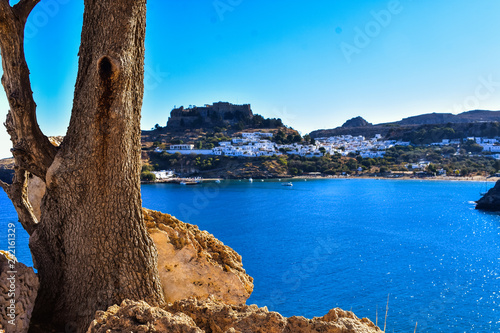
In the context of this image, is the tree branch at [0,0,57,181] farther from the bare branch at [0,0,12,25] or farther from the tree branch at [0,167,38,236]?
the tree branch at [0,167,38,236]

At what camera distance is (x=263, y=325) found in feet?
6.71

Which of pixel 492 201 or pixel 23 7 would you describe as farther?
pixel 492 201

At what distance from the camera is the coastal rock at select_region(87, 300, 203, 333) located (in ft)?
6.42

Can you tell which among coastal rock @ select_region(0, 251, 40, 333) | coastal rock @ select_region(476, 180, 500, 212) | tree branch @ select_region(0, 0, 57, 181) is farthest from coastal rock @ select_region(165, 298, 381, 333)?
coastal rock @ select_region(476, 180, 500, 212)

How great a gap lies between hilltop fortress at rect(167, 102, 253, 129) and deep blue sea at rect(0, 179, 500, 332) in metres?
46.4

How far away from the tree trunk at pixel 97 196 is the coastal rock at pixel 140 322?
0.62 m

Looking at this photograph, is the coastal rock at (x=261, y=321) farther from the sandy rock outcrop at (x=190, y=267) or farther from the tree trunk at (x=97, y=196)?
the sandy rock outcrop at (x=190, y=267)

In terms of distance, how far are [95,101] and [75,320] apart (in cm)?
154

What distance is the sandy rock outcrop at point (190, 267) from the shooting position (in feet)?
11.5

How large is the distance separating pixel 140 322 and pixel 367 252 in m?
19.6

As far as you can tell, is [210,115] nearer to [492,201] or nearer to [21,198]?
[492,201]

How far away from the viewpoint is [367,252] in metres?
20.0

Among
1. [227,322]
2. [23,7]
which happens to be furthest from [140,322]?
[23,7]

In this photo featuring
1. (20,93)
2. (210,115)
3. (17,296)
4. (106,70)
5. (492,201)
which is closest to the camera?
(17,296)
